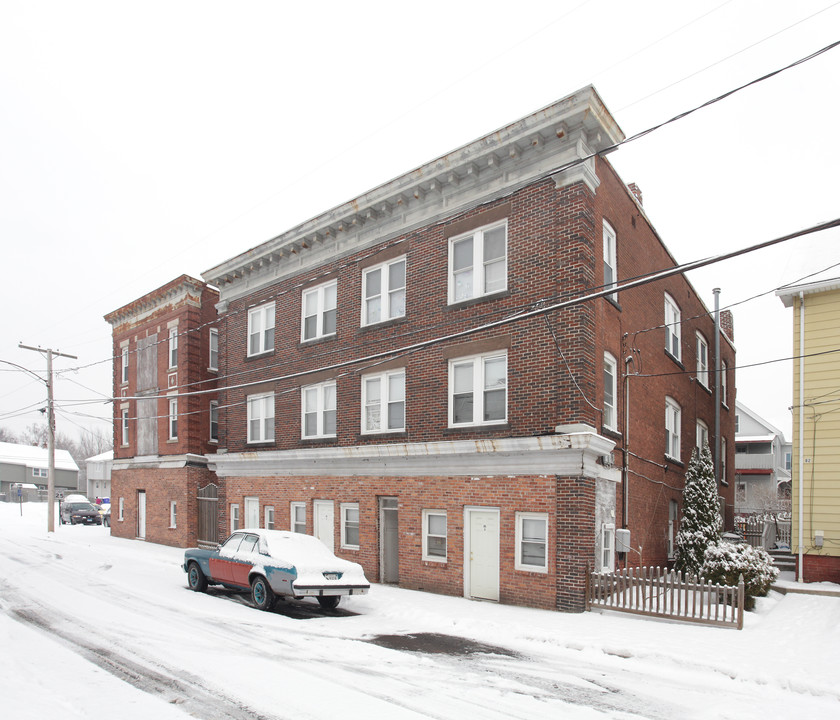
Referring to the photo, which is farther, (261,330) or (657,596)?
(261,330)

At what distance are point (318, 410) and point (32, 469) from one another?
74.1m

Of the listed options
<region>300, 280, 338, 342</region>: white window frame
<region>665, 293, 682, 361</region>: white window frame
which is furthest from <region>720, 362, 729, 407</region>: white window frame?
<region>300, 280, 338, 342</region>: white window frame

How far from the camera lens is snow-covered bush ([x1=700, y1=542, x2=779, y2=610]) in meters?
15.7

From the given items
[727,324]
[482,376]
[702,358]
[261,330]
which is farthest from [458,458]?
[727,324]

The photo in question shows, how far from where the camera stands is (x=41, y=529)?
37.2m

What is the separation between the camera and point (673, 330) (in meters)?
22.7

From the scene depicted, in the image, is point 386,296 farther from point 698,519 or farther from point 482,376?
point 698,519

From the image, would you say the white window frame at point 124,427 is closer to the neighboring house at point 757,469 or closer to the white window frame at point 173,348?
the white window frame at point 173,348

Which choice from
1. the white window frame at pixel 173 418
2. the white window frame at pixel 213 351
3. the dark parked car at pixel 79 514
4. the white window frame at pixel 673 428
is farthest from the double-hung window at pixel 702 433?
the dark parked car at pixel 79 514

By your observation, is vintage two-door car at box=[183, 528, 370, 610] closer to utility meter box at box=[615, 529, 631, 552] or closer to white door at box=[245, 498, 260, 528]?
utility meter box at box=[615, 529, 631, 552]

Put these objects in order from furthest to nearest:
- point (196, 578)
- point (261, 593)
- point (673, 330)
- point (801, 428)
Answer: point (673, 330) < point (801, 428) < point (196, 578) < point (261, 593)

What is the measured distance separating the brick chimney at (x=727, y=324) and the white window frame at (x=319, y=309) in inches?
716

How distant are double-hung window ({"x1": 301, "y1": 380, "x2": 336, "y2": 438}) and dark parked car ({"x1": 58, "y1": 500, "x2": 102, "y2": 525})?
29.8m

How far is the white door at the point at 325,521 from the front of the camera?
67.5 ft
